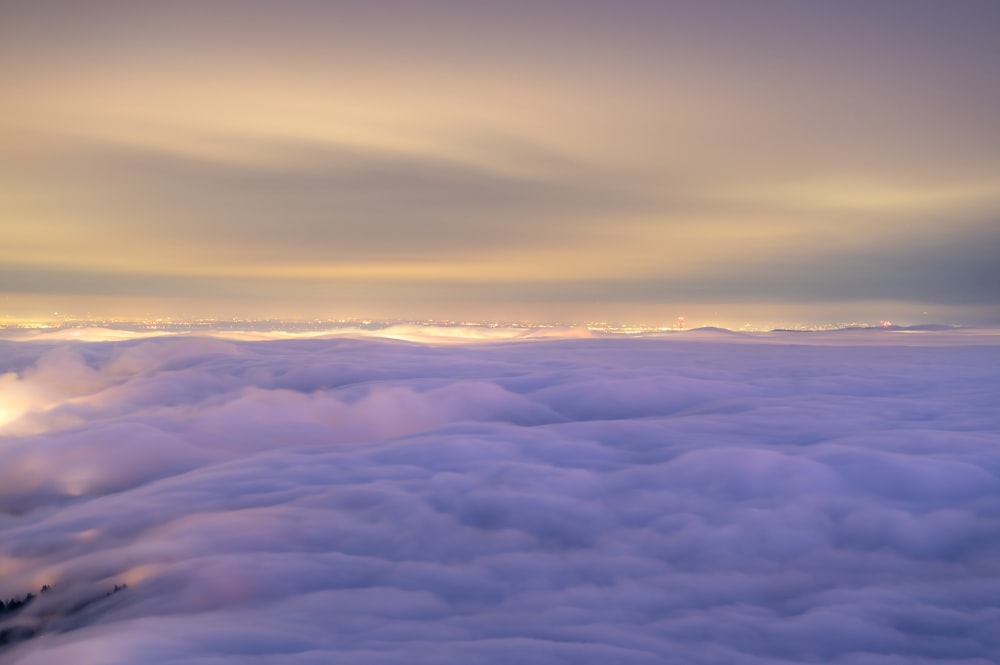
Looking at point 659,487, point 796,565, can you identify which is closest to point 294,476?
point 659,487

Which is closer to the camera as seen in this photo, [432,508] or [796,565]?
[796,565]

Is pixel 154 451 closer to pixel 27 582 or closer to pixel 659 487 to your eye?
pixel 27 582

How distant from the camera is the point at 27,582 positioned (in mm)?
46219

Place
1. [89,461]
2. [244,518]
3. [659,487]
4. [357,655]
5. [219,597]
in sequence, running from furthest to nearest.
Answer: [89,461], [659,487], [244,518], [219,597], [357,655]

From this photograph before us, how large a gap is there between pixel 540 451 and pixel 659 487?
14.6m

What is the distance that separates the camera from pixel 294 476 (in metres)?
59.3

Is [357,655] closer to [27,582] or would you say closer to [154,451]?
[27,582]

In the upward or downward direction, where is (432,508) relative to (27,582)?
upward

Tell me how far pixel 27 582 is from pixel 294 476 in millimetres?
18026

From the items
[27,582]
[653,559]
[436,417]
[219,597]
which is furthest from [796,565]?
[436,417]

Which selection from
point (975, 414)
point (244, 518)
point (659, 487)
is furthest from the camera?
point (975, 414)

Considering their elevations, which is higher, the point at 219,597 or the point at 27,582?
the point at 219,597

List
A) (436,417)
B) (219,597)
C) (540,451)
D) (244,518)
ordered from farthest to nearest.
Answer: (436,417)
(540,451)
(244,518)
(219,597)

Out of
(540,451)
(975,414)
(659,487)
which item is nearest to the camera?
(659,487)
